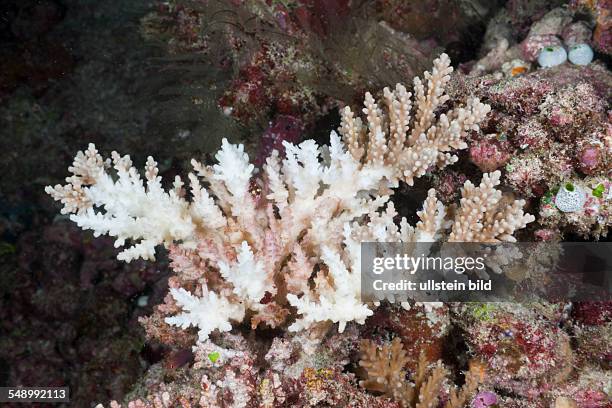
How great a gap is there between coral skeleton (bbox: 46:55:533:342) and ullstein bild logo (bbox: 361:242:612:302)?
0.09 m

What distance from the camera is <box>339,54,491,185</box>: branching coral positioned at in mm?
2828

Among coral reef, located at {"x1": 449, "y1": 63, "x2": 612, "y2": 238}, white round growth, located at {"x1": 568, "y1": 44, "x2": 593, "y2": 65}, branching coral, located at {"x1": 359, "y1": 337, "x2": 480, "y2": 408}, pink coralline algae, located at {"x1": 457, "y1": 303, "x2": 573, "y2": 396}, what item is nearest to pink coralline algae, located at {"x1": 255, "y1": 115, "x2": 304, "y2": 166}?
coral reef, located at {"x1": 449, "y1": 63, "x2": 612, "y2": 238}

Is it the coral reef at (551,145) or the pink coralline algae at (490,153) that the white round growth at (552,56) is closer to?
the coral reef at (551,145)

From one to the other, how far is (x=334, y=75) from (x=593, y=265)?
2.67m

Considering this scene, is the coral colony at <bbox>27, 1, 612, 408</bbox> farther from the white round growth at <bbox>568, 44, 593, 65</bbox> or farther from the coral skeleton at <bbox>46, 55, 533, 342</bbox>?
the white round growth at <bbox>568, 44, 593, 65</bbox>

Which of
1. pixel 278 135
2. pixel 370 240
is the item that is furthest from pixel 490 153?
pixel 278 135

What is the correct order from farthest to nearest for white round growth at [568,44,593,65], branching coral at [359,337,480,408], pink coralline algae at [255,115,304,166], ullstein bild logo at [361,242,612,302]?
pink coralline algae at [255,115,304,166] → white round growth at [568,44,593,65] → ullstein bild logo at [361,242,612,302] → branching coral at [359,337,480,408]

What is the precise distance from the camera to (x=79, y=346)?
17.0 feet

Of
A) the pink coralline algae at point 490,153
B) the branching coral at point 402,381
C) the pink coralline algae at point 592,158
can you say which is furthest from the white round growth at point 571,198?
the branching coral at point 402,381

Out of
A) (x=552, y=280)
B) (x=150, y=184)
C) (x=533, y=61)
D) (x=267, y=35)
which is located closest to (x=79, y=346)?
(x=150, y=184)

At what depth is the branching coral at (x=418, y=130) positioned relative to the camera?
9.28 feet

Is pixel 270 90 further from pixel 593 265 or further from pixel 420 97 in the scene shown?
pixel 593 265

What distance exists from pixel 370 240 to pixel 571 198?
127 cm

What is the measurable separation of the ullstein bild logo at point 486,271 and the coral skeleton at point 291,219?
3.4 inches
